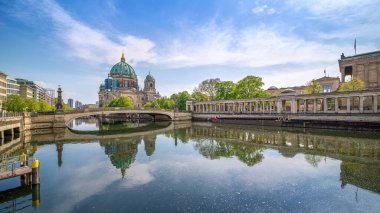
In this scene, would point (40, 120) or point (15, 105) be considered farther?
point (15, 105)

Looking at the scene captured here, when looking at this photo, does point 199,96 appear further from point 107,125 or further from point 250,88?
point 107,125

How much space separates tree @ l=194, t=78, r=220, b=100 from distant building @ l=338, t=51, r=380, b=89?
37954 millimetres

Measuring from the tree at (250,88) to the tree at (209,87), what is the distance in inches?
555

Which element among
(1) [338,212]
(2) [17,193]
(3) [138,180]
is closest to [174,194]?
(3) [138,180]

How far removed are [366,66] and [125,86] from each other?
112621 millimetres

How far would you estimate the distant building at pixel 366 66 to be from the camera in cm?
5128

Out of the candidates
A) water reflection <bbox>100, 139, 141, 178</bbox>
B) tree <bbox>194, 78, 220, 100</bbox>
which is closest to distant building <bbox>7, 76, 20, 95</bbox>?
tree <bbox>194, 78, 220, 100</bbox>

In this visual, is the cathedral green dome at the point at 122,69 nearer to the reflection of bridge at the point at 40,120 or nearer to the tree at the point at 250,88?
the reflection of bridge at the point at 40,120

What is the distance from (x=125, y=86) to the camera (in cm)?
13175

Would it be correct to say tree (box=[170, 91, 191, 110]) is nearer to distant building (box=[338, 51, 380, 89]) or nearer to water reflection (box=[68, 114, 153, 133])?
water reflection (box=[68, 114, 153, 133])

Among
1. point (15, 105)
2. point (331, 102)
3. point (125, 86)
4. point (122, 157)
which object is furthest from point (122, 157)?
point (125, 86)

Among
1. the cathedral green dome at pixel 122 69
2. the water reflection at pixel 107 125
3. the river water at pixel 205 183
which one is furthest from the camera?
the cathedral green dome at pixel 122 69

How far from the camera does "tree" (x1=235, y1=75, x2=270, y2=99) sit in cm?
6412

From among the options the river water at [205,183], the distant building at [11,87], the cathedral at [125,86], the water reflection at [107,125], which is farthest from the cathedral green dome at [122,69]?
the river water at [205,183]
